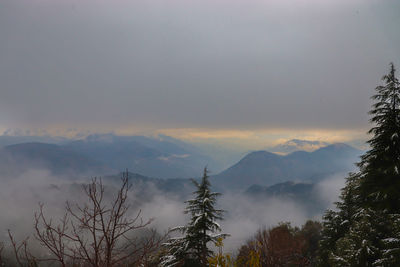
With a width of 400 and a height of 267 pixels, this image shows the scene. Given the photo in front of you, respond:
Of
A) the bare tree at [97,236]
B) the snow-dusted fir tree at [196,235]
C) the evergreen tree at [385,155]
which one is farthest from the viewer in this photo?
the snow-dusted fir tree at [196,235]

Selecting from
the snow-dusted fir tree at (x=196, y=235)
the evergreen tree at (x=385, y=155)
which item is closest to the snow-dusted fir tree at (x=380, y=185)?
the evergreen tree at (x=385, y=155)

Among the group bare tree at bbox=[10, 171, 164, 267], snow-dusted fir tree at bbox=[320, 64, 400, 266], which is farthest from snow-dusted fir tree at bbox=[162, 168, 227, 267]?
bare tree at bbox=[10, 171, 164, 267]

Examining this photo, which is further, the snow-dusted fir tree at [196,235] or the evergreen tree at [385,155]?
the snow-dusted fir tree at [196,235]

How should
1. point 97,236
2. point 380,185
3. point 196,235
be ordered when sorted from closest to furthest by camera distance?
point 97,236
point 380,185
point 196,235

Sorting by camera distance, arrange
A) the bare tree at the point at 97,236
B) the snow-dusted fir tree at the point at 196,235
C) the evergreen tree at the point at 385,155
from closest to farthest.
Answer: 1. the bare tree at the point at 97,236
2. the evergreen tree at the point at 385,155
3. the snow-dusted fir tree at the point at 196,235

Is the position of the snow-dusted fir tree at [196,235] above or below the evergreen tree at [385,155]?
below

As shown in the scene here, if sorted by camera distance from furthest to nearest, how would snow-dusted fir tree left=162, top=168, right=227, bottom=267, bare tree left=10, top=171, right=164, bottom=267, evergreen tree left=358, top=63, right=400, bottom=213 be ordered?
snow-dusted fir tree left=162, top=168, right=227, bottom=267 → evergreen tree left=358, top=63, right=400, bottom=213 → bare tree left=10, top=171, right=164, bottom=267

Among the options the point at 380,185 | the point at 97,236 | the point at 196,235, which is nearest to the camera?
the point at 97,236

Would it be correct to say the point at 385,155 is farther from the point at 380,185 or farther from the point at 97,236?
the point at 97,236

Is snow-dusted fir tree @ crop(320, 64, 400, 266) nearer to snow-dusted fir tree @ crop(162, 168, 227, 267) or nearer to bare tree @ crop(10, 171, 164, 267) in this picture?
snow-dusted fir tree @ crop(162, 168, 227, 267)

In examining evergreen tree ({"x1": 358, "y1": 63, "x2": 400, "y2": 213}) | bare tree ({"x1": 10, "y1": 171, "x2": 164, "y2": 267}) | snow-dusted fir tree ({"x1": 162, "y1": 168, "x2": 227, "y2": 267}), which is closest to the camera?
bare tree ({"x1": 10, "y1": 171, "x2": 164, "y2": 267})

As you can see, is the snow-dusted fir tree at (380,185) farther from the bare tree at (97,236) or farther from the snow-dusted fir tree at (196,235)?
the bare tree at (97,236)

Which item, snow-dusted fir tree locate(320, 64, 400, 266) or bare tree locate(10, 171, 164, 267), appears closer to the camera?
bare tree locate(10, 171, 164, 267)

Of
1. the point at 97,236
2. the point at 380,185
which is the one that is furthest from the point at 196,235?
the point at 97,236
